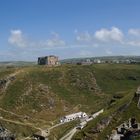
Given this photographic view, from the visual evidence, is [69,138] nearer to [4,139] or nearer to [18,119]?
[4,139]

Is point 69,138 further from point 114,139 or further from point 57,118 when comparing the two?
point 57,118

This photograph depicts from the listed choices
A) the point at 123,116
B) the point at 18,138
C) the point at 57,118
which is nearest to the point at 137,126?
the point at 123,116

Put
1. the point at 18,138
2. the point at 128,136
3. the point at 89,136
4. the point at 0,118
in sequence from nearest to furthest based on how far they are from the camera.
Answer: the point at 128,136
the point at 89,136
the point at 18,138
the point at 0,118

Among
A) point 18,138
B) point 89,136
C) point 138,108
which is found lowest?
point 18,138

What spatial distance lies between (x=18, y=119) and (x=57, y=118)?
18526 mm

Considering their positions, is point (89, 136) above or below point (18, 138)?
above

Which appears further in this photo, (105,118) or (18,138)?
(18,138)

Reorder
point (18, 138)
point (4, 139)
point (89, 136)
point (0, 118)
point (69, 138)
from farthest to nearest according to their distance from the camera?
point (0, 118)
point (18, 138)
point (4, 139)
point (69, 138)
point (89, 136)

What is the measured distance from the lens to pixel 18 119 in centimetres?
19225

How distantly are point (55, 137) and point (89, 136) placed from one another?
29353 mm

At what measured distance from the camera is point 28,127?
174m

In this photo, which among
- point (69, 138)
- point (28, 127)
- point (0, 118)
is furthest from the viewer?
point (0, 118)

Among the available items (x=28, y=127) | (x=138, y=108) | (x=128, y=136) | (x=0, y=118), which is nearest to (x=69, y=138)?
(x=138, y=108)

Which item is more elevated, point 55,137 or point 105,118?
point 105,118
